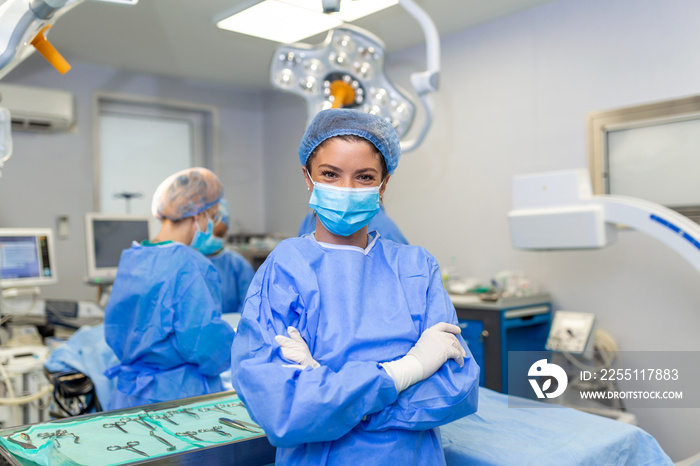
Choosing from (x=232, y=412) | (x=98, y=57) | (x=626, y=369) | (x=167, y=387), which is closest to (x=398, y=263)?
(x=232, y=412)

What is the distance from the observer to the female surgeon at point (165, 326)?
183cm

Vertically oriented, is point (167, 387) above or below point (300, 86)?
below

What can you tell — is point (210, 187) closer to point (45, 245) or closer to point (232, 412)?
point (232, 412)

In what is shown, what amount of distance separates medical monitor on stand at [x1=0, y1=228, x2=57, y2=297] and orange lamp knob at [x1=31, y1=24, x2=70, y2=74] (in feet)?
5.79

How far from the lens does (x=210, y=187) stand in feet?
7.16

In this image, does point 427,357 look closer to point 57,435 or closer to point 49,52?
point 57,435

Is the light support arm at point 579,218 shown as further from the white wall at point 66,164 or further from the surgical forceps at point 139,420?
the white wall at point 66,164

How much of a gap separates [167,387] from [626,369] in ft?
8.15

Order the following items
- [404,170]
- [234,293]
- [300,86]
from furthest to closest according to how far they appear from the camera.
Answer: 1. [404,170]
2. [234,293]
3. [300,86]

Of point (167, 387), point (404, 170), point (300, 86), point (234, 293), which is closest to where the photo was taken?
point (167, 387)

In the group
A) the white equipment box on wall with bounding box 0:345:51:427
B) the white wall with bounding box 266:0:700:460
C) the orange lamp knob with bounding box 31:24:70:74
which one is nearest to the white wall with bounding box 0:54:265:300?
the white equipment box on wall with bounding box 0:345:51:427

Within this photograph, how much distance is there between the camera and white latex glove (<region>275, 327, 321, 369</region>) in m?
1.00

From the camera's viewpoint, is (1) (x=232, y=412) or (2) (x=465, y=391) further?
(1) (x=232, y=412)

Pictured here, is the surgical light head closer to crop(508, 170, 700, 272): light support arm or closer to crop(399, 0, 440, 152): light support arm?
crop(399, 0, 440, 152): light support arm
